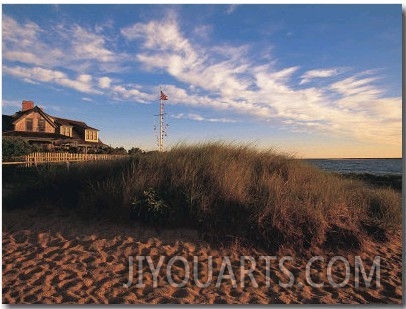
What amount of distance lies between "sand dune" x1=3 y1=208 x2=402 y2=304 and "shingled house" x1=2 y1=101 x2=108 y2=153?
25404 millimetres

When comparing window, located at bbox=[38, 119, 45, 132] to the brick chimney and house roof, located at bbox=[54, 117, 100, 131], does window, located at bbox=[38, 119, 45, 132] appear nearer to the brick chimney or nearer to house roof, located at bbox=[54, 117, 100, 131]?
the brick chimney

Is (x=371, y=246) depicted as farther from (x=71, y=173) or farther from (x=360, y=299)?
(x=71, y=173)

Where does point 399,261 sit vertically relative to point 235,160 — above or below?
below

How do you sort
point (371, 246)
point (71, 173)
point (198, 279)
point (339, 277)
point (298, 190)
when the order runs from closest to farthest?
point (198, 279), point (339, 277), point (371, 246), point (298, 190), point (71, 173)

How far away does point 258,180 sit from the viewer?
25.0ft

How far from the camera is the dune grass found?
21.5 ft

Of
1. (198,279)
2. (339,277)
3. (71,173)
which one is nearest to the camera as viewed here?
(198,279)

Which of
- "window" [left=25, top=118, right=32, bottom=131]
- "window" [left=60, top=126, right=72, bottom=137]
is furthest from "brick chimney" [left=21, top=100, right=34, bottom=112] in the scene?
"window" [left=60, top=126, right=72, bottom=137]

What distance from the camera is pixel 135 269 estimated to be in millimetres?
5223

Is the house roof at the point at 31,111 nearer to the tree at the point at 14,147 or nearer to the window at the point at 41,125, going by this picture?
the window at the point at 41,125

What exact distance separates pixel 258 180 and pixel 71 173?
4.66 meters

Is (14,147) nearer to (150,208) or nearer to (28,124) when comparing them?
(28,124)

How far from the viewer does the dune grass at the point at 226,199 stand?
258 inches

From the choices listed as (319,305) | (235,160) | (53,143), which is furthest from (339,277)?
(53,143)
